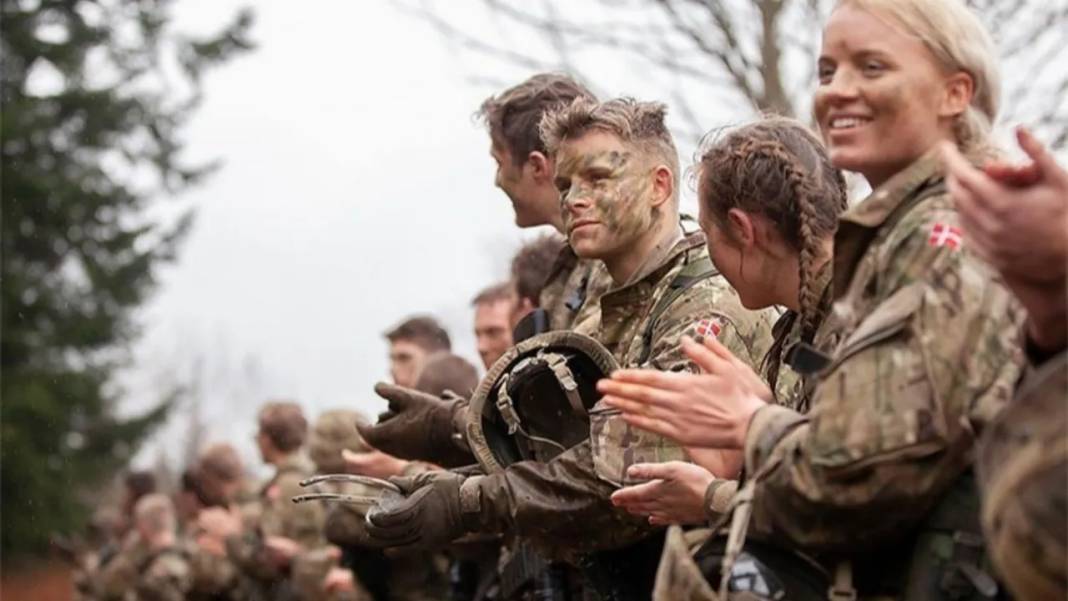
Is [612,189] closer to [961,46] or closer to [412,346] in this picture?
[961,46]

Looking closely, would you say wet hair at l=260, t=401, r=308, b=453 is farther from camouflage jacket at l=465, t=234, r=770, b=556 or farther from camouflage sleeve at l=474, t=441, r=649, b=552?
camouflage sleeve at l=474, t=441, r=649, b=552

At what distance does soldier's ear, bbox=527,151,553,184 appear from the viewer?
7250 mm

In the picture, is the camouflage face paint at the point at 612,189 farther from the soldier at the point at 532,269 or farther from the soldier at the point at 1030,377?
the soldier at the point at 1030,377

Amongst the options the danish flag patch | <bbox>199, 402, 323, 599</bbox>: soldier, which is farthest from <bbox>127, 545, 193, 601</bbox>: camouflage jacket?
the danish flag patch

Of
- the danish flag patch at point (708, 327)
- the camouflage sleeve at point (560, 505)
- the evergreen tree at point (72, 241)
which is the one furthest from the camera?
the evergreen tree at point (72, 241)

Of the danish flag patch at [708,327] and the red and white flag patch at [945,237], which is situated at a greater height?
the red and white flag patch at [945,237]

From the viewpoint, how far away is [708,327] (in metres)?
5.81

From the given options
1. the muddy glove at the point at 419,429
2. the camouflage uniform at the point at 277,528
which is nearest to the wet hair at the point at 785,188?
the muddy glove at the point at 419,429

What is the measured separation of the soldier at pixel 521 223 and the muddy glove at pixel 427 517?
2.56ft

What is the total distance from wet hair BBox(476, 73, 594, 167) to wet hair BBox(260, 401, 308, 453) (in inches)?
181

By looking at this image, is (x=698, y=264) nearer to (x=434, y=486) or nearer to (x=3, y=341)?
(x=434, y=486)

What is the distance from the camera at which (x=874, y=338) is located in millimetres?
3957

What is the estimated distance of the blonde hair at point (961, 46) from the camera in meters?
4.28

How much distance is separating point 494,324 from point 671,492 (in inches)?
164
